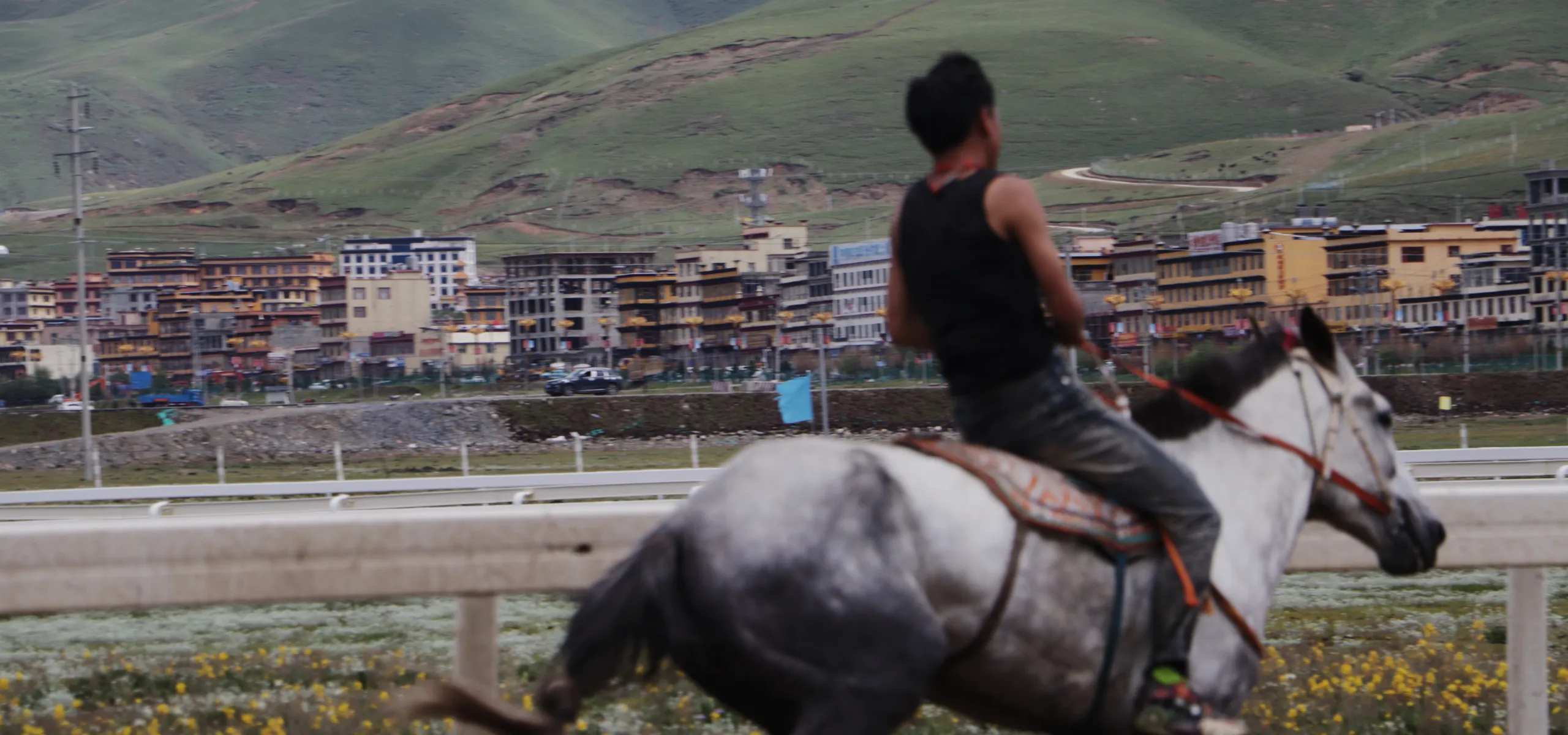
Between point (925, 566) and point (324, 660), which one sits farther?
point (324, 660)

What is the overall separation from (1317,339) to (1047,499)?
144cm

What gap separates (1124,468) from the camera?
218 inches

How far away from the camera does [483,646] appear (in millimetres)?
6816

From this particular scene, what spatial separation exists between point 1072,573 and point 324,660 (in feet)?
12.5

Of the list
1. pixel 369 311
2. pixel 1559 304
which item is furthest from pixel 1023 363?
pixel 369 311

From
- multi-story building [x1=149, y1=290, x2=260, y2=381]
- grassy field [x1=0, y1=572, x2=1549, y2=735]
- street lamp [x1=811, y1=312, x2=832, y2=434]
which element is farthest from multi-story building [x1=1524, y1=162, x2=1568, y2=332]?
multi-story building [x1=149, y1=290, x2=260, y2=381]

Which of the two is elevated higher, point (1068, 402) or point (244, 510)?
point (1068, 402)

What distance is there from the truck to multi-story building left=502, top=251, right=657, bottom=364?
1998 inches

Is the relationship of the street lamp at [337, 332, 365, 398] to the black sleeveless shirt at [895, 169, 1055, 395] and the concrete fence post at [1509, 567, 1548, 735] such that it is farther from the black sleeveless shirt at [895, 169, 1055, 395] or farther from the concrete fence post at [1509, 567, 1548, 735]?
the black sleeveless shirt at [895, 169, 1055, 395]

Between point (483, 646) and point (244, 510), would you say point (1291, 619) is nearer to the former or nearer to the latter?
point (483, 646)

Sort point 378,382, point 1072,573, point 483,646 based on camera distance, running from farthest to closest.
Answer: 1. point 378,382
2. point 483,646
3. point 1072,573

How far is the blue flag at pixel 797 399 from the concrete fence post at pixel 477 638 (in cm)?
5160

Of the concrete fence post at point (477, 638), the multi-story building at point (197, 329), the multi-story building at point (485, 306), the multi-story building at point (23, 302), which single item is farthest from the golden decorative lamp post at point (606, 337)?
the concrete fence post at point (477, 638)

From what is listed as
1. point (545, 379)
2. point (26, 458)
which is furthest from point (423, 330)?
point (26, 458)
